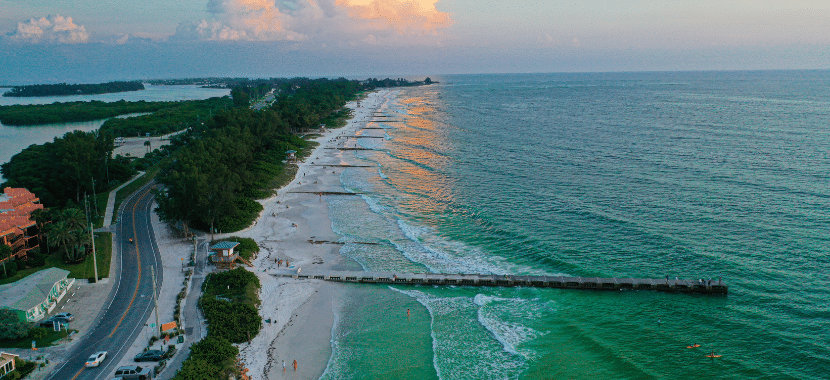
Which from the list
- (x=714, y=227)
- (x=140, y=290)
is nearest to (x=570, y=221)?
(x=714, y=227)

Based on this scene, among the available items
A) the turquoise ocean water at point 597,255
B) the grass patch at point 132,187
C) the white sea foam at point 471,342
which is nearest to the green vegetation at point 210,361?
the turquoise ocean water at point 597,255

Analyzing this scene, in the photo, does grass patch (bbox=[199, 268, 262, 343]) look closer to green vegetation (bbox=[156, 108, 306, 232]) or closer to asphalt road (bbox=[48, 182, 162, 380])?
asphalt road (bbox=[48, 182, 162, 380])

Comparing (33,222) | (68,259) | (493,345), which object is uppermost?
(33,222)

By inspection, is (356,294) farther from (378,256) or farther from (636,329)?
(636,329)

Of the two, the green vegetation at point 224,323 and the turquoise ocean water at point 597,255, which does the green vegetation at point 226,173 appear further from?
the green vegetation at point 224,323

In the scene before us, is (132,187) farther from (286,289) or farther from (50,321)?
(286,289)
